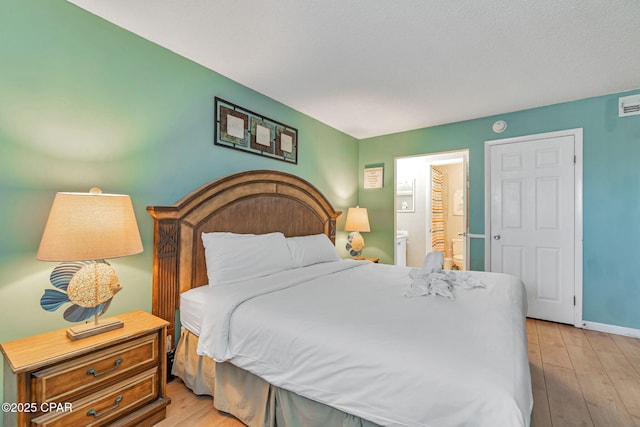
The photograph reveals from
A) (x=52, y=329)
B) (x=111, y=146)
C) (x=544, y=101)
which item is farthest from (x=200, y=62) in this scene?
(x=544, y=101)

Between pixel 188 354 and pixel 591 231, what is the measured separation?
4014 mm

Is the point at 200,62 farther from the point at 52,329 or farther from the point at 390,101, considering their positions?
the point at 52,329

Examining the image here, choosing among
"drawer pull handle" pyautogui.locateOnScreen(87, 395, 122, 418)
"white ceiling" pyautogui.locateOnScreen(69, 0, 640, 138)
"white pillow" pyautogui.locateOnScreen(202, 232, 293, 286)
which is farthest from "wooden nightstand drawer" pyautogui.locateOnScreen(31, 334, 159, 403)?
"white ceiling" pyautogui.locateOnScreen(69, 0, 640, 138)

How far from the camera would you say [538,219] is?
3.38 m

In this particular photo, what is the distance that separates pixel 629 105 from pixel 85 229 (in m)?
4.63

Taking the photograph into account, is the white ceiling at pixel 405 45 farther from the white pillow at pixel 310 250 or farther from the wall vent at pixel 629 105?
the white pillow at pixel 310 250

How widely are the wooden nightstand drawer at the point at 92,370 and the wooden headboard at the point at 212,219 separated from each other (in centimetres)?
42

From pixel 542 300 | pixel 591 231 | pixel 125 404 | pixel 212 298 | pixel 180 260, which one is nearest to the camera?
pixel 125 404

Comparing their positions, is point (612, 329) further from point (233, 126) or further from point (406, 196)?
point (233, 126)

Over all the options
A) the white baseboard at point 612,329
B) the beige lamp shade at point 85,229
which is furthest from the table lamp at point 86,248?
the white baseboard at point 612,329

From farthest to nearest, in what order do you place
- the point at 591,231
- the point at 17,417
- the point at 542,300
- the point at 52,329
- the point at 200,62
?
the point at 542,300
the point at 591,231
the point at 200,62
the point at 52,329
the point at 17,417

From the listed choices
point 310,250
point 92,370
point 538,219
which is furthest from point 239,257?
point 538,219

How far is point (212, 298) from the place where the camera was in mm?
1832

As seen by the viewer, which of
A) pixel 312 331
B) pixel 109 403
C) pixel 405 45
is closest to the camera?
pixel 312 331
